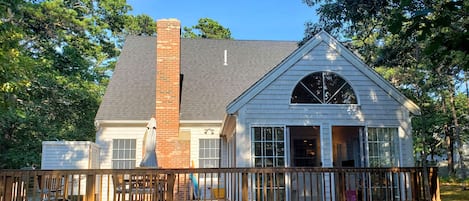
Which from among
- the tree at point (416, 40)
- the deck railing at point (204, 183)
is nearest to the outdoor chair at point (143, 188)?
the deck railing at point (204, 183)

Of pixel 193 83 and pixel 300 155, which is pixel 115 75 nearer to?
pixel 193 83

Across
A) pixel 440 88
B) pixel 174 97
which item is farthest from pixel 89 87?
pixel 440 88

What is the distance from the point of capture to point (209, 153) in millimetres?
12383

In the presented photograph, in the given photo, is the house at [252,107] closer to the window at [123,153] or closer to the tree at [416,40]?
the window at [123,153]

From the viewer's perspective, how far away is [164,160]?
37.3 ft

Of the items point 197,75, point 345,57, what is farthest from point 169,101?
point 345,57

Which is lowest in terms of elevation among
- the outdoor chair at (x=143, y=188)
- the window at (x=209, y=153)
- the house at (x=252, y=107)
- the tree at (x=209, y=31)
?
the outdoor chair at (x=143, y=188)

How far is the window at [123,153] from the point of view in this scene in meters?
12.1

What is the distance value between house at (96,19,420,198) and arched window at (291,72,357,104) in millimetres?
23

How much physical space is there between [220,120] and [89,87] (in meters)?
8.01

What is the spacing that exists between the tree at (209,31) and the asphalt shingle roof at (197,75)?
12.6 m

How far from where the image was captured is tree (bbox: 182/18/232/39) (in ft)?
94.9

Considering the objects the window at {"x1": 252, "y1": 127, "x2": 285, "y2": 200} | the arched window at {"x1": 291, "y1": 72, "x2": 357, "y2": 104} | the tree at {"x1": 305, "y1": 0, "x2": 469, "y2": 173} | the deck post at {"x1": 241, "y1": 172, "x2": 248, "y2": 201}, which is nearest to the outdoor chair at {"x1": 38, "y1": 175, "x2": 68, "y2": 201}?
the deck post at {"x1": 241, "y1": 172, "x2": 248, "y2": 201}

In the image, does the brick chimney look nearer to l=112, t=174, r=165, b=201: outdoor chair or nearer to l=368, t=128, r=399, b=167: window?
l=112, t=174, r=165, b=201: outdoor chair
